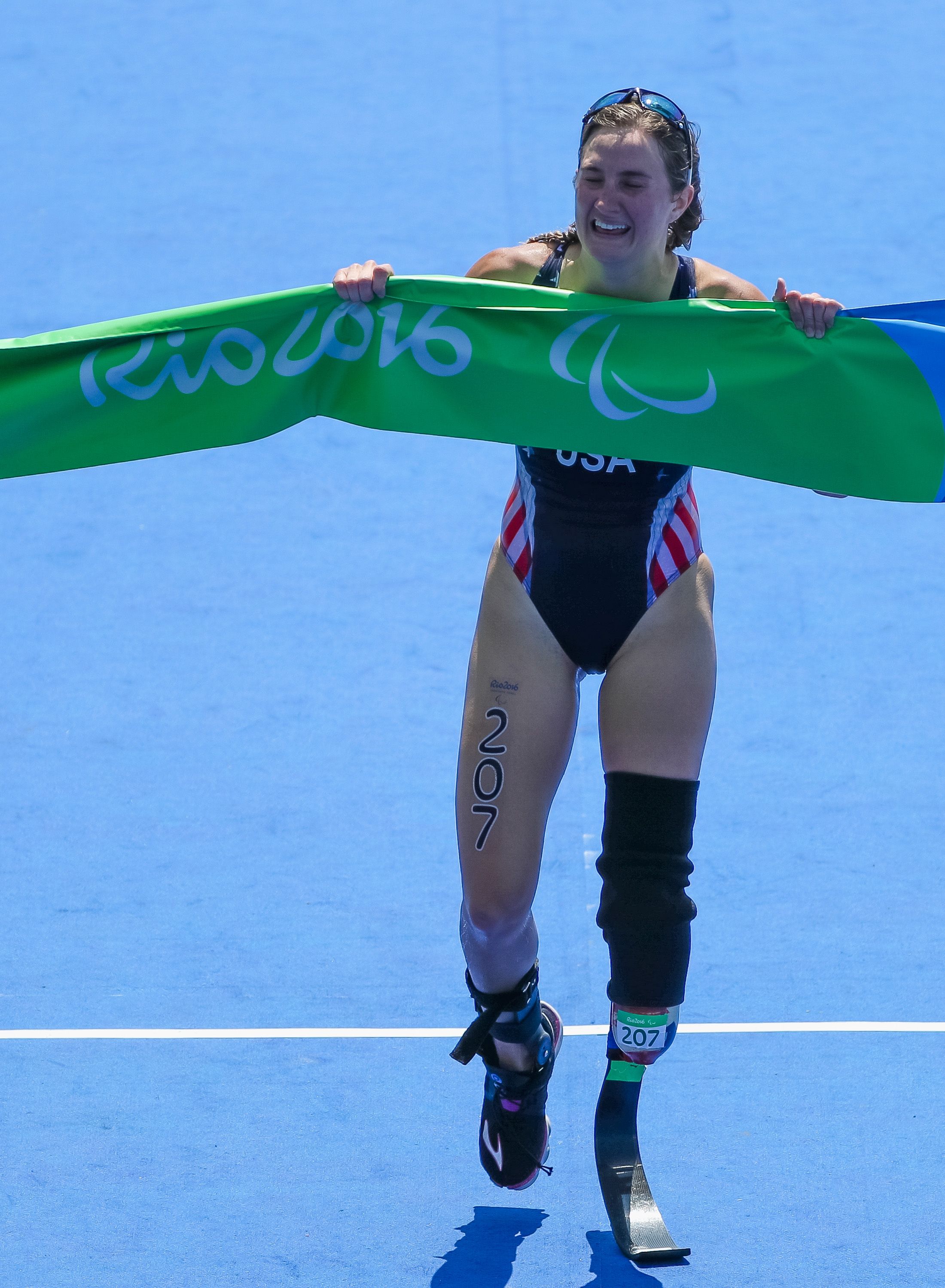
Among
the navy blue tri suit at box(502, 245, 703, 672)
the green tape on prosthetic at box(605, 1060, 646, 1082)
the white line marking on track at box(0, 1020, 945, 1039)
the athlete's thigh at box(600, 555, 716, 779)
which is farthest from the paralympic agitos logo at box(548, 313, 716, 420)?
the white line marking on track at box(0, 1020, 945, 1039)

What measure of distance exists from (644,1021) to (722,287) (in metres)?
1.57

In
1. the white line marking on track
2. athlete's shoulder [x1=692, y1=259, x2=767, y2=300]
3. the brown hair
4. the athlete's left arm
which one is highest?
the brown hair

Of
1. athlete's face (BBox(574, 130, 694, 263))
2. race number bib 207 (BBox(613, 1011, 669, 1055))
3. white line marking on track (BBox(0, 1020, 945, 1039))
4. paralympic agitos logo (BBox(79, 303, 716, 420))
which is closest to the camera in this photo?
athlete's face (BBox(574, 130, 694, 263))

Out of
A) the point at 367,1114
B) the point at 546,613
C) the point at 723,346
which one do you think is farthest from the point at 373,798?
the point at 723,346

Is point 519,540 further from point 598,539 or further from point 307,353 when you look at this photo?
point 307,353

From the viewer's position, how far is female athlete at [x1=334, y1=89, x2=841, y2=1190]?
3.39m

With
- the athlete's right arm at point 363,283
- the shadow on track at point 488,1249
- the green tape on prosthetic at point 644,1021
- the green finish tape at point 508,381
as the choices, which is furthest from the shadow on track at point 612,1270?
the athlete's right arm at point 363,283

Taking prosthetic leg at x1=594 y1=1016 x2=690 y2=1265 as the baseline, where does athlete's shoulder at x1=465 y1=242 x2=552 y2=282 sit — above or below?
above

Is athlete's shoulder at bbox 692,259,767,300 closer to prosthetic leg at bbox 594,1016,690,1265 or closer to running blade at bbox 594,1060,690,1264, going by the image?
prosthetic leg at bbox 594,1016,690,1265

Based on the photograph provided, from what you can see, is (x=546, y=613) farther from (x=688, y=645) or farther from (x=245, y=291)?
(x=245, y=291)

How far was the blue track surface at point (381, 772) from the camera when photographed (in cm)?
360

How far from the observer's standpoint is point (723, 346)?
3504 mm

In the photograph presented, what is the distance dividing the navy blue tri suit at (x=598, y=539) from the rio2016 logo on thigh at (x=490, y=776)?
217 millimetres

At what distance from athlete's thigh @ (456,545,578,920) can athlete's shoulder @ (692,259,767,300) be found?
0.79 metres
